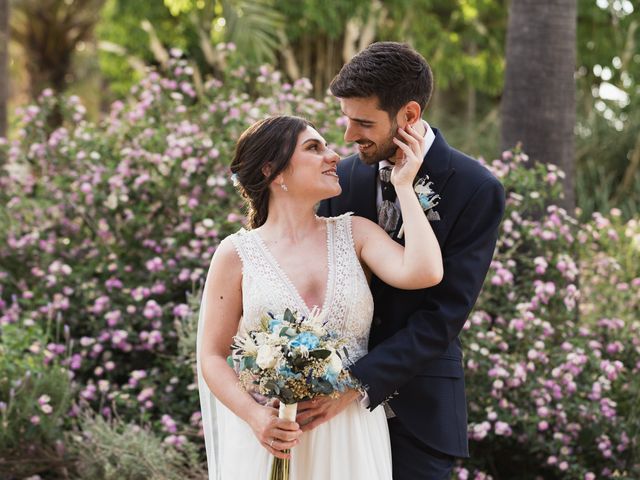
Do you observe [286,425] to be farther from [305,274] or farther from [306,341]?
[305,274]

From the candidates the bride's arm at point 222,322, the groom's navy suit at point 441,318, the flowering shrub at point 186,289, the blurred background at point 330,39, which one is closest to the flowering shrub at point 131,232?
the flowering shrub at point 186,289

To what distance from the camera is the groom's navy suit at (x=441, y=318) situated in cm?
320

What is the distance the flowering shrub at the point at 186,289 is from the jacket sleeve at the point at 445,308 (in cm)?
184

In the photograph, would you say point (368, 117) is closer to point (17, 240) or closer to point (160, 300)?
point (160, 300)

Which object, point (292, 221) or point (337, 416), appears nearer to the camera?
point (337, 416)

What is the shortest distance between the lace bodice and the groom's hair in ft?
1.51

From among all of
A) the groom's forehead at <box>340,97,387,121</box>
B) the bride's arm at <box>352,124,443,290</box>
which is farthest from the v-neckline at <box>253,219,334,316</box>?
the groom's forehead at <box>340,97,387,121</box>

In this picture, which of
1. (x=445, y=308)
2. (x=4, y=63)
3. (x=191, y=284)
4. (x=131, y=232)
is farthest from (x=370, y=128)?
(x=4, y=63)

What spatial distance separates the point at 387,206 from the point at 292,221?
1.11ft

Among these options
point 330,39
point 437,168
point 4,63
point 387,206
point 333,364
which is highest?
point 330,39

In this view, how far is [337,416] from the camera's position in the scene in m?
3.23

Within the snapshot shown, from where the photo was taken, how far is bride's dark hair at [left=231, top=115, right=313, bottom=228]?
130 inches

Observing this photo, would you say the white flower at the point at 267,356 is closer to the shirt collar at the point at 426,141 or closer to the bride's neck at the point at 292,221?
the bride's neck at the point at 292,221

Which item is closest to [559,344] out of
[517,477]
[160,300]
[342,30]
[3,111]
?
[517,477]
